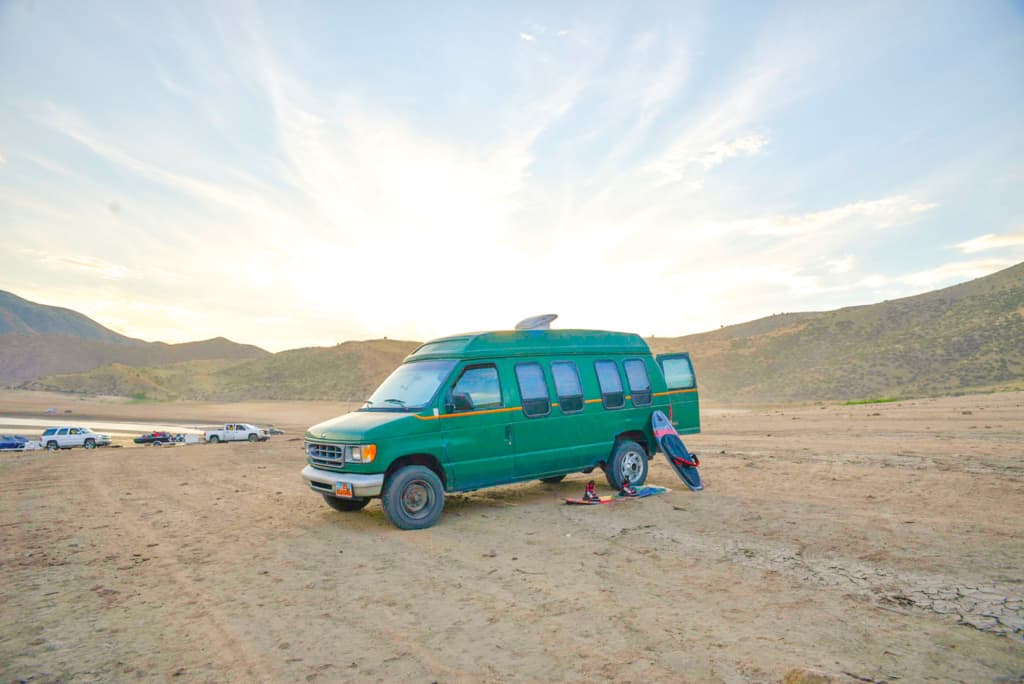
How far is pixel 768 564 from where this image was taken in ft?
19.1

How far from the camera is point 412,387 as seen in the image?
8508 millimetres

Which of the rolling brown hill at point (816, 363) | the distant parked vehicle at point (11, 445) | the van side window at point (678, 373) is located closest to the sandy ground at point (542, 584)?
the van side window at point (678, 373)

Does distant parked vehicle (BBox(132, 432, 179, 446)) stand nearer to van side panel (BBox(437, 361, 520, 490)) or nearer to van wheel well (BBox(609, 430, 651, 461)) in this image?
Answer: van side panel (BBox(437, 361, 520, 490))

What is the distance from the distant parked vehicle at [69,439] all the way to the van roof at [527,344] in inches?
1087

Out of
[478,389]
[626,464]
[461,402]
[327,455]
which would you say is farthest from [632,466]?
[327,455]

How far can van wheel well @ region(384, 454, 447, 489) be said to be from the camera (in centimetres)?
777

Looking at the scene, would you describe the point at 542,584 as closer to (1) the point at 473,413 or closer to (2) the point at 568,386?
(1) the point at 473,413

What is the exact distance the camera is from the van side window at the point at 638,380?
33.8 feet

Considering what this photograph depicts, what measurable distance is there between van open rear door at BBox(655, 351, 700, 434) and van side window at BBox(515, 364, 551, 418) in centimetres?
266

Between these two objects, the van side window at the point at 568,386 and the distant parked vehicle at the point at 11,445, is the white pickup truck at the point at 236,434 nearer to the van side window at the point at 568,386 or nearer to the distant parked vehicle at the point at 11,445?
the distant parked vehicle at the point at 11,445

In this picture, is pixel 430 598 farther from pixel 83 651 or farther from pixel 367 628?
pixel 83 651

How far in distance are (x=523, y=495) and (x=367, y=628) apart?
590 cm

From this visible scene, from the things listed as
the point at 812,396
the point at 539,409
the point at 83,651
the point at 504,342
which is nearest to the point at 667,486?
the point at 539,409

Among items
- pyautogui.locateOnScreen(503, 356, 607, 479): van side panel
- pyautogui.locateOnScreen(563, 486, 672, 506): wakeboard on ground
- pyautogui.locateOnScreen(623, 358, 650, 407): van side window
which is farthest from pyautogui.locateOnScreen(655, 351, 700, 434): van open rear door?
pyautogui.locateOnScreen(503, 356, 607, 479): van side panel
